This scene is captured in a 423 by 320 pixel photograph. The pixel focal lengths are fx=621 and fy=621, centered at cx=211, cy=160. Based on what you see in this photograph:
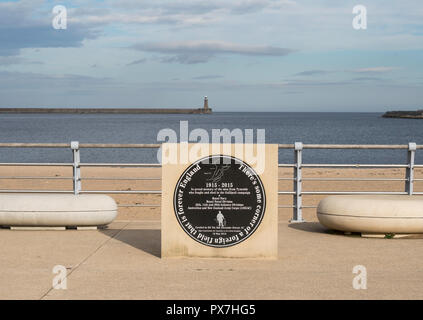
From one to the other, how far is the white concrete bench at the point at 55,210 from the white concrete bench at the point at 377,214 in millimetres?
3417

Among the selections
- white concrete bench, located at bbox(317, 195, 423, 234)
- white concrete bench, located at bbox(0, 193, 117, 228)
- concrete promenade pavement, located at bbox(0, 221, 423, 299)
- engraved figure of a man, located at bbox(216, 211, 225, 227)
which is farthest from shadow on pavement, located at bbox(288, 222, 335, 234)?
white concrete bench, located at bbox(0, 193, 117, 228)

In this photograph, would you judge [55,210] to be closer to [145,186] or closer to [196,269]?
[196,269]

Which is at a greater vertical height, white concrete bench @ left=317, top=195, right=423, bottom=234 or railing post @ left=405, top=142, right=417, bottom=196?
railing post @ left=405, top=142, right=417, bottom=196

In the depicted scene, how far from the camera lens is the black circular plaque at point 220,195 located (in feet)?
25.2

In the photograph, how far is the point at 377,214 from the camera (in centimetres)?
870

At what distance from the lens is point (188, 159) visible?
7715 mm

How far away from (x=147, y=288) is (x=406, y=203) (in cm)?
431

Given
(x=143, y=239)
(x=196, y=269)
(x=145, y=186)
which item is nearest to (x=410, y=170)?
(x=143, y=239)

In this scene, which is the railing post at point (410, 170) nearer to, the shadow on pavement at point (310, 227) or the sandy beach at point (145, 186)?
the shadow on pavement at point (310, 227)

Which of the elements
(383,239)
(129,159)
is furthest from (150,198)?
(129,159)

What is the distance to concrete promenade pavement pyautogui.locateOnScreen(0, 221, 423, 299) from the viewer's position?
5.96m

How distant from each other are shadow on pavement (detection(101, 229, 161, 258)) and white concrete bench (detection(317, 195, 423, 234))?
259 centimetres

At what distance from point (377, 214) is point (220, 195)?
245cm

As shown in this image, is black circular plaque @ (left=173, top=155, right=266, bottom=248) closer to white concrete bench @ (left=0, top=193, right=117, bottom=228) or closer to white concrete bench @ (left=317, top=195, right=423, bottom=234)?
white concrete bench @ (left=317, top=195, right=423, bottom=234)
